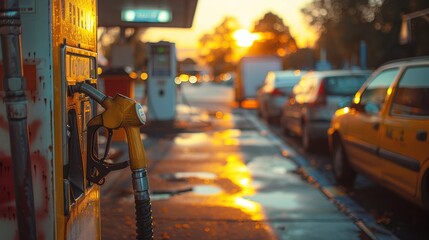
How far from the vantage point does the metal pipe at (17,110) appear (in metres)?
2.71

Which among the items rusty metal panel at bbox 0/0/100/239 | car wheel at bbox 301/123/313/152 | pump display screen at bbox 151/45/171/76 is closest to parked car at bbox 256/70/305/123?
pump display screen at bbox 151/45/171/76

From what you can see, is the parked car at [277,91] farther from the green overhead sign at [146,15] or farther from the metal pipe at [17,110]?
the metal pipe at [17,110]

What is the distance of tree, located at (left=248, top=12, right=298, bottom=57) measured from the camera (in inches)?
3118

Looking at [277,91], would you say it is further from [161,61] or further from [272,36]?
[272,36]

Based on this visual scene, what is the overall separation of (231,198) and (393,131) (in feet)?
7.32

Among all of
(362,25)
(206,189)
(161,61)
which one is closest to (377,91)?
(206,189)

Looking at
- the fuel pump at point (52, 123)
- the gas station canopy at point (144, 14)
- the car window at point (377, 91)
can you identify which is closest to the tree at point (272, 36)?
the gas station canopy at point (144, 14)

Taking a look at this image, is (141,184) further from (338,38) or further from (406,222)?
(338,38)

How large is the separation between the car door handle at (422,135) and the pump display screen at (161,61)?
37.3 ft

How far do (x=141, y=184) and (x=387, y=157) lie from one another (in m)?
3.92

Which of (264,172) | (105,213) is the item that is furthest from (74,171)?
(264,172)

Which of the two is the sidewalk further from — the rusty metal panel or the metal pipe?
the metal pipe

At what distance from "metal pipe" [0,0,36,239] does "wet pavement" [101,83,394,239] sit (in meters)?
3.11

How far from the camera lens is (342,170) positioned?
8.59 metres
